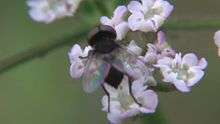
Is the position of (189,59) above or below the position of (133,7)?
below

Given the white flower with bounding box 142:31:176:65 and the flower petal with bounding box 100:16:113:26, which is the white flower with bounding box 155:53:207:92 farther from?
the flower petal with bounding box 100:16:113:26

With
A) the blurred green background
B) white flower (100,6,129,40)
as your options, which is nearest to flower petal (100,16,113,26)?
white flower (100,6,129,40)

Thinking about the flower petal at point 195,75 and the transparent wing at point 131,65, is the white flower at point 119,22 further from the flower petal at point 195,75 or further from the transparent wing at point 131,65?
the flower petal at point 195,75

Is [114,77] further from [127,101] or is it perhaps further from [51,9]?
[51,9]

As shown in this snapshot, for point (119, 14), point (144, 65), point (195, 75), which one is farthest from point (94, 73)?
point (195, 75)

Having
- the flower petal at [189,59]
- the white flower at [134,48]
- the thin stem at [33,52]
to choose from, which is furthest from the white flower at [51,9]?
the flower petal at [189,59]

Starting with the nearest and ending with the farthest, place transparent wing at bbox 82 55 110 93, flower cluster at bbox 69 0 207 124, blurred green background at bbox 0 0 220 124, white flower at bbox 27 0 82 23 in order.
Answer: transparent wing at bbox 82 55 110 93
flower cluster at bbox 69 0 207 124
white flower at bbox 27 0 82 23
blurred green background at bbox 0 0 220 124

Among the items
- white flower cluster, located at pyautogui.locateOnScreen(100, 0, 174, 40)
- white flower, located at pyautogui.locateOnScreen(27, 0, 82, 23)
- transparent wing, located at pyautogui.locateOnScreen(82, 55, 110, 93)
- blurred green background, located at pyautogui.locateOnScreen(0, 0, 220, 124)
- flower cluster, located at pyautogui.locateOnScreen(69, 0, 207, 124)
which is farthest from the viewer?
blurred green background, located at pyautogui.locateOnScreen(0, 0, 220, 124)
